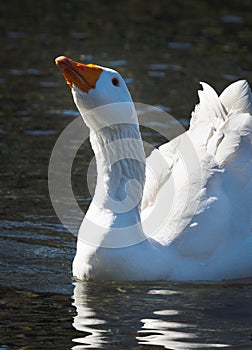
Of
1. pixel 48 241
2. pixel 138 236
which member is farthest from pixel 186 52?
pixel 138 236

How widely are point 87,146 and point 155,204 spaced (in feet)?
14.8

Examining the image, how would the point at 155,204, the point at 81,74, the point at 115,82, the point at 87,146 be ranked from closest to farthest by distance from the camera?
the point at 81,74 → the point at 115,82 → the point at 155,204 → the point at 87,146

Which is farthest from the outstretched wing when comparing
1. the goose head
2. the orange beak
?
the orange beak

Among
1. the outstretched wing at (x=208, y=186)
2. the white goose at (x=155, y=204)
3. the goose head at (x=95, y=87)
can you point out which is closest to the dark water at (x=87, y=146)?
the white goose at (x=155, y=204)

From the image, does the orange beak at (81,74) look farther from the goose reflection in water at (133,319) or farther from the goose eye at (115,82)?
the goose reflection in water at (133,319)

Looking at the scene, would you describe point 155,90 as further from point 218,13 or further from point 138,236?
point 138,236

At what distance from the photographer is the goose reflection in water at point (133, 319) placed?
26.5ft

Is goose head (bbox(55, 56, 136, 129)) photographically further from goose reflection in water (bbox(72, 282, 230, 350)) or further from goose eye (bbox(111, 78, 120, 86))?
goose reflection in water (bbox(72, 282, 230, 350))

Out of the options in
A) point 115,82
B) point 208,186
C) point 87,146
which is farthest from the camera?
point 87,146

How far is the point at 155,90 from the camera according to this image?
17.3 metres

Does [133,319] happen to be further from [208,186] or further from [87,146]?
[87,146]

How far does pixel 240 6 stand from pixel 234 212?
14910mm

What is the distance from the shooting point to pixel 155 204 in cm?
1024

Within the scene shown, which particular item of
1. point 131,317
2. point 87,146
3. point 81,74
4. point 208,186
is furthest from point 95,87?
point 87,146
